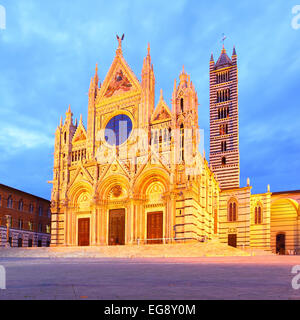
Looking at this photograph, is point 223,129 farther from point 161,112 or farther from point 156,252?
point 156,252

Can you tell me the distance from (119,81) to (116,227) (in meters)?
18.3

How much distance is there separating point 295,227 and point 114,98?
30.1 meters

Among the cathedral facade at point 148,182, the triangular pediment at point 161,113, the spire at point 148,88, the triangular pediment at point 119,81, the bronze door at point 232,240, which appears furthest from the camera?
the bronze door at point 232,240

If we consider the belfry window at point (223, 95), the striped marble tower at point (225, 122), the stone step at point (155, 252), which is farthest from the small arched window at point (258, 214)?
the stone step at point (155, 252)

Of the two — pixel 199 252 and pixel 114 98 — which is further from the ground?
pixel 114 98

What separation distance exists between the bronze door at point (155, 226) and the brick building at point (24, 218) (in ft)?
75.3

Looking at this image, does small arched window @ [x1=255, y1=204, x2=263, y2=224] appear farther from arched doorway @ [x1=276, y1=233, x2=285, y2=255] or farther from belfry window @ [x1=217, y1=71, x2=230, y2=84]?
belfry window @ [x1=217, y1=71, x2=230, y2=84]

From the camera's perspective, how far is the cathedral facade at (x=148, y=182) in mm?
36188

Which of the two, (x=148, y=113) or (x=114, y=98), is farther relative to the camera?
(x=114, y=98)

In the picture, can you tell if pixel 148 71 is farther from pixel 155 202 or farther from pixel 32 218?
pixel 32 218

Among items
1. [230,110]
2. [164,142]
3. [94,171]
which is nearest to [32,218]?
[94,171]

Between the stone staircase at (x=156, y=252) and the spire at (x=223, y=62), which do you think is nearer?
the stone staircase at (x=156, y=252)

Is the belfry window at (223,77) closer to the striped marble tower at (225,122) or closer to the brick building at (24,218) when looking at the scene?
the striped marble tower at (225,122)

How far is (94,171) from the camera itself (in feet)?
134
